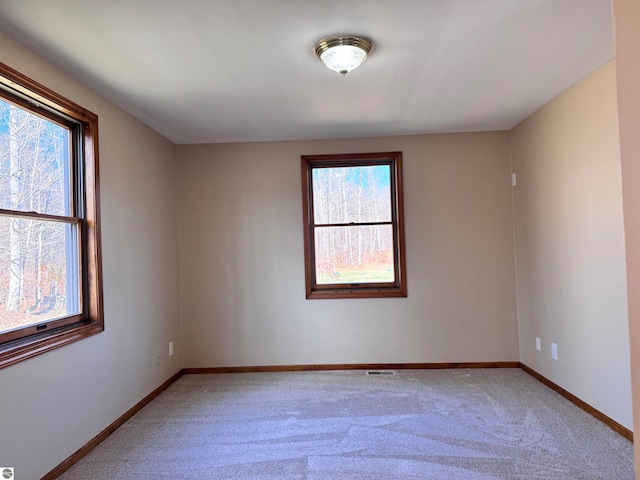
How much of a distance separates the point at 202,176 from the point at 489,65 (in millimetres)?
2828

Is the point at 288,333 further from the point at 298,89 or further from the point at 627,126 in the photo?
the point at 627,126

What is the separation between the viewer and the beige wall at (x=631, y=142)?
72 cm

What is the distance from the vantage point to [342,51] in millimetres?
2033

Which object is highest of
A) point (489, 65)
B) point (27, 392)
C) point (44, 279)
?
point (489, 65)

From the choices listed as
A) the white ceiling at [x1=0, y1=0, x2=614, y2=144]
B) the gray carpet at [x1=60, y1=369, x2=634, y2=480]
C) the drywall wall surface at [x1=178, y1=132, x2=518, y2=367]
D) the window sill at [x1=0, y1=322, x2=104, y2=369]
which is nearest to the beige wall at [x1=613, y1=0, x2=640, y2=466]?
the white ceiling at [x1=0, y1=0, x2=614, y2=144]

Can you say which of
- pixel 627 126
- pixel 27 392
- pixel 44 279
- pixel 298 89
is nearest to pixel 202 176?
pixel 298 89

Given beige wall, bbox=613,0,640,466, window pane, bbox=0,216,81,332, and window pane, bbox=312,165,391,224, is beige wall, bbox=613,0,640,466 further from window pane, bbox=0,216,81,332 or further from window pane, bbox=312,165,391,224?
window pane, bbox=312,165,391,224

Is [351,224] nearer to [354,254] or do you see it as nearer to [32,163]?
[354,254]

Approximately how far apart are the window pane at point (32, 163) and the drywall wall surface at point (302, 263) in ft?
5.13

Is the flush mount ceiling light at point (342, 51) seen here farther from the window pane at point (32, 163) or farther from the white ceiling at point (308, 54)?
the window pane at point (32, 163)

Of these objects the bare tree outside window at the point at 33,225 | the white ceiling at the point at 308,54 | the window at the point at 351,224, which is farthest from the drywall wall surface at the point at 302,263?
the bare tree outside window at the point at 33,225

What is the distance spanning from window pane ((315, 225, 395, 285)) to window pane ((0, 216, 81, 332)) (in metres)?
2.21

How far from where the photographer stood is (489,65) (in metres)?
2.35

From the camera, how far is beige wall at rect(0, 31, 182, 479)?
1.92 meters
